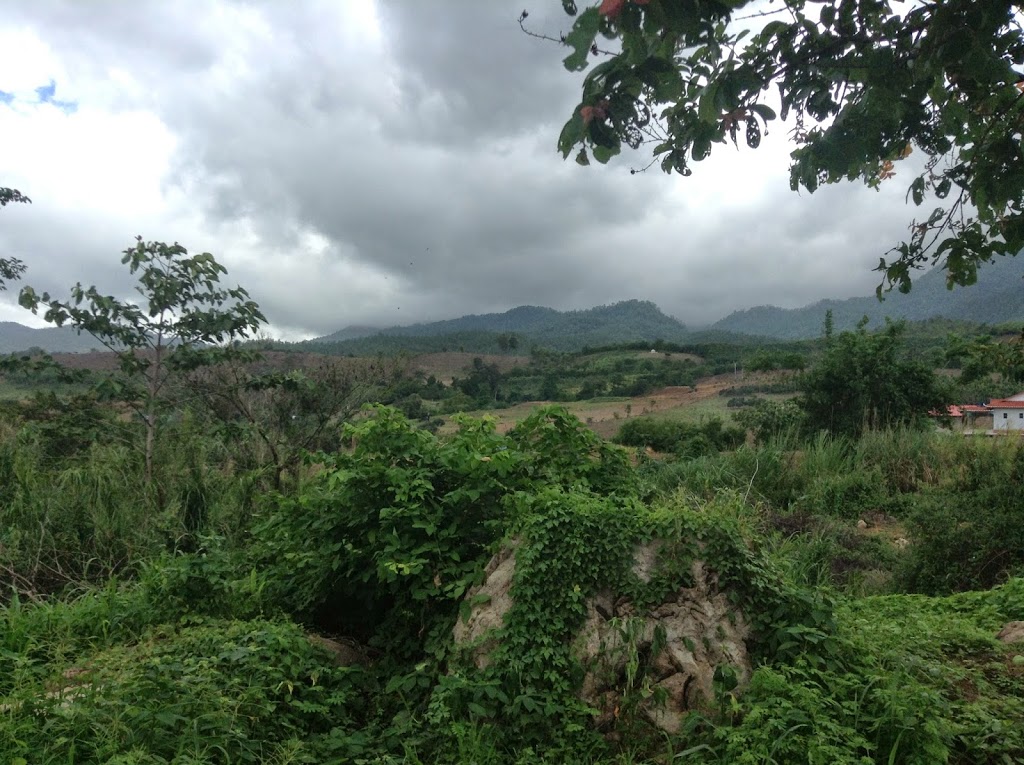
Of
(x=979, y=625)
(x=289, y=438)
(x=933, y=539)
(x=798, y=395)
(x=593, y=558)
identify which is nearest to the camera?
(x=593, y=558)

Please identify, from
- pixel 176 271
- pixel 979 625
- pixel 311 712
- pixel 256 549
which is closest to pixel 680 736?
pixel 311 712

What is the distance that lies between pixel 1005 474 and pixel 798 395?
8685mm

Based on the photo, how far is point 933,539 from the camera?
237 inches

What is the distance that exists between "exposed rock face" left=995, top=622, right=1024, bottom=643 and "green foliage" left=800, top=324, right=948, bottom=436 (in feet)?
34.7

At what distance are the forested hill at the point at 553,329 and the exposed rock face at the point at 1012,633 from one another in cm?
5945

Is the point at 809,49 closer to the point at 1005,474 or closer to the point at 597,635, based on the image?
the point at 597,635

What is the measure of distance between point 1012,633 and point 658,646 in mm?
1990

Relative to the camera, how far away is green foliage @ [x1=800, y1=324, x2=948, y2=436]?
13734mm

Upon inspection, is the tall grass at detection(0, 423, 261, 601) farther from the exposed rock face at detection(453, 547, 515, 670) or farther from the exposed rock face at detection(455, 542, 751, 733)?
the exposed rock face at detection(455, 542, 751, 733)

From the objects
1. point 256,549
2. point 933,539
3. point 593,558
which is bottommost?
point 933,539

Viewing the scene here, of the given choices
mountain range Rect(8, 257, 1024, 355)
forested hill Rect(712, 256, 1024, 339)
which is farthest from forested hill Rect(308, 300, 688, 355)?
forested hill Rect(712, 256, 1024, 339)

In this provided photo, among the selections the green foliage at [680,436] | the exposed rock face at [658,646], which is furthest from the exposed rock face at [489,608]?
the green foliage at [680,436]

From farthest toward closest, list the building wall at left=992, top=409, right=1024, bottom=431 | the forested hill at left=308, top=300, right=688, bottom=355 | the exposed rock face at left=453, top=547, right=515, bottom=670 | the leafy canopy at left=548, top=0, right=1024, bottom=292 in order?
the forested hill at left=308, top=300, right=688, bottom=355, the building wall at left=992, top=409, right=1024, bottom=431, the exposed rock face at left=453, top=547, right=515, bottom=670, the leafy canopy at left=548, top=0, right=1024, bottom=292

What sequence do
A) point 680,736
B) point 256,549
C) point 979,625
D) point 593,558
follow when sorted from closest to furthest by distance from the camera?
point 680,736 → point 593,558 → point 979,625 → point 256,549
